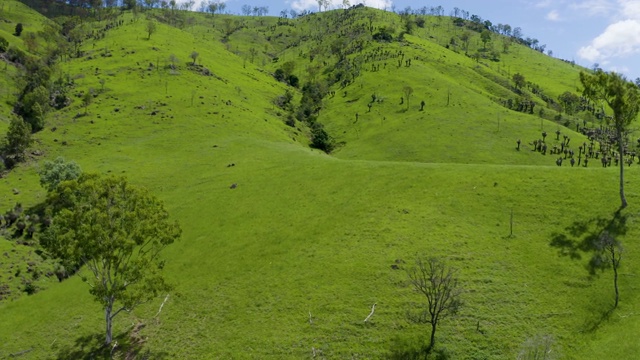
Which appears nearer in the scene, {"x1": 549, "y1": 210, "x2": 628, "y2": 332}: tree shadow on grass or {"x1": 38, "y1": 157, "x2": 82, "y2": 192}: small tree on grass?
{"x1": 549, "y1": 210, "x2": 628, "y2": 332}: tree shadow on grass

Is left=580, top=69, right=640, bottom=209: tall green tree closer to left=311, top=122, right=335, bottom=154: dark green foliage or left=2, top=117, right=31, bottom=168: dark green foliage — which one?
left=311, top=122, right=335, bottom=154: dark green foliage

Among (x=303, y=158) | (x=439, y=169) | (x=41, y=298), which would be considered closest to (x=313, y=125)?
(x=303, y=158)

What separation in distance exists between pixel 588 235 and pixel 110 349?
6064 centimetres

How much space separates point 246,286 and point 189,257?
48.7ft

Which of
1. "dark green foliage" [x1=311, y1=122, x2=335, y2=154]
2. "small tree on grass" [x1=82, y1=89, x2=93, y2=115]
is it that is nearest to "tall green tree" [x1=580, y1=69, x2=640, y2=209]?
"dark green foliage" [x1=311, y1=122, x2=335, y2=154]

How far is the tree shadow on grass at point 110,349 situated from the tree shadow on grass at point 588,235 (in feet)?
163

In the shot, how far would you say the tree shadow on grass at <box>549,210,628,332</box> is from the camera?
51497 mm

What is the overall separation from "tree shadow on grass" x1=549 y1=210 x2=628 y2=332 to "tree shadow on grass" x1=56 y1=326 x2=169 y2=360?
49.8 metres

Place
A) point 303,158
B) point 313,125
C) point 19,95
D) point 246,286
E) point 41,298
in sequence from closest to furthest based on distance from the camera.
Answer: point 246,286
point 41,298
point 303,158
point 19,95
point 313,125

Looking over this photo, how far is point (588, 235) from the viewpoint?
54.0 m

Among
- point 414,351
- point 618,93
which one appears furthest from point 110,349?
point 618,93

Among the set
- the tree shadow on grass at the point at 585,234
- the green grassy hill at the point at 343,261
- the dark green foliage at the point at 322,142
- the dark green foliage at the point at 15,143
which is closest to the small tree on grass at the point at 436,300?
the green grassy hill at the point at 343,261

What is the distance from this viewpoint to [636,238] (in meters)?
52.1

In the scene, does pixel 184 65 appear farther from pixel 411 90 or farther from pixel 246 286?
pixel 246 286
